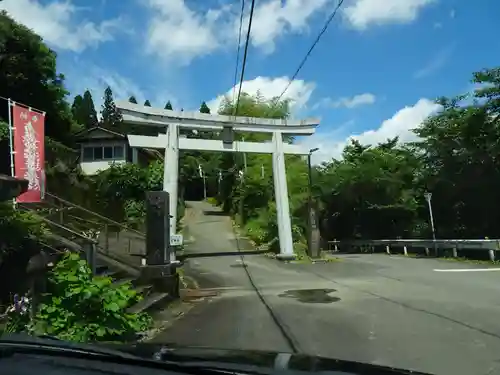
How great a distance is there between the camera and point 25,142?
40.0 ft

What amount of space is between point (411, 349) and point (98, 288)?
4048mm

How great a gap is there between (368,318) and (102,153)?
1335 inches

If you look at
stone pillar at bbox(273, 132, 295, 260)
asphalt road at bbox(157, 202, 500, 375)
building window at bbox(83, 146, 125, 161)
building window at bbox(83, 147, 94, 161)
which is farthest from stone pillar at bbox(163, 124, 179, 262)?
building window at bbox(83, 147, 94, 161)

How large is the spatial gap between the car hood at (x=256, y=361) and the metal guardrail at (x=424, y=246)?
770 inches

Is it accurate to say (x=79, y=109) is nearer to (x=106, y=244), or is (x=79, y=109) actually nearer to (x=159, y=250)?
(x=106, y=244)

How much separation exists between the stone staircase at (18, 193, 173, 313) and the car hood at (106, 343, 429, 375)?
628 cm

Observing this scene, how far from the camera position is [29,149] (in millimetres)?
12312

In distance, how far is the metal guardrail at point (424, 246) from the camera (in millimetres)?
20672

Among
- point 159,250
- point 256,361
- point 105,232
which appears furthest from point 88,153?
point 256,361

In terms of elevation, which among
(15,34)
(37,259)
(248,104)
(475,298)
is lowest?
(475,298)

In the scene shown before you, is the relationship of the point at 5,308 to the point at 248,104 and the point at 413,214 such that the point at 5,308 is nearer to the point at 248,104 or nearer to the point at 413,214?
the point at 413,214

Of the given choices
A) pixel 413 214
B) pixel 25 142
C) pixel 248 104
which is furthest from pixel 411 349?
pixel 248 104

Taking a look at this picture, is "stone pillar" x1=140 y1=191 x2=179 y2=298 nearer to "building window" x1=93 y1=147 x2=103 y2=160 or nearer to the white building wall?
the white building wall

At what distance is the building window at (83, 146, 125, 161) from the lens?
38812 mm
